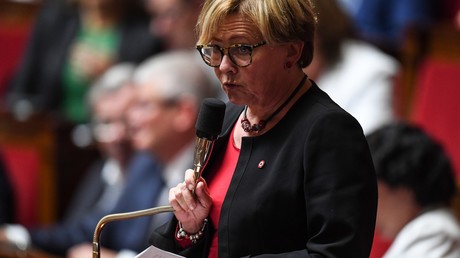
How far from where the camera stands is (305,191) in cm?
102

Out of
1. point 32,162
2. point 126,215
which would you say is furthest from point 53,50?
point 126,215

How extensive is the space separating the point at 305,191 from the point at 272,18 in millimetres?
172

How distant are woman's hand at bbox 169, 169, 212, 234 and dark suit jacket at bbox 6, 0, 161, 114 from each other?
1987 mm

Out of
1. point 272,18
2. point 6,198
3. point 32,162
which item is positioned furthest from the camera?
point 32,162

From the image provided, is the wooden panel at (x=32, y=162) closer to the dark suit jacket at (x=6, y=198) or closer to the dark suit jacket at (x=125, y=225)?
the dark suit jacket at (x=6, y=198)

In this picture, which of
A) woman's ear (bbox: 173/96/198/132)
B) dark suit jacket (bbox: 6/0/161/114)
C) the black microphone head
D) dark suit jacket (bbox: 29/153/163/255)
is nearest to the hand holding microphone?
the black microphone head

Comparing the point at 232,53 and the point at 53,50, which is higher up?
the point at 232,53

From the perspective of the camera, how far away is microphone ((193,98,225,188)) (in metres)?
1.06

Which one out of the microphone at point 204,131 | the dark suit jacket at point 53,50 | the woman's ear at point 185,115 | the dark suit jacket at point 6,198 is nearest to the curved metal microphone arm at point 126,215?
the microphone at point 204,131

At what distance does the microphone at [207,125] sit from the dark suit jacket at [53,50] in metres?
1.99

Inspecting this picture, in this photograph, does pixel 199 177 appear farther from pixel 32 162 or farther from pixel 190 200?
pixel 32 162

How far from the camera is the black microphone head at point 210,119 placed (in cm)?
106

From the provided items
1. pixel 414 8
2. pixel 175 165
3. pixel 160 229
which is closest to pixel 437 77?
pixel 414 8

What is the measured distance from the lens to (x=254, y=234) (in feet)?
3.42
